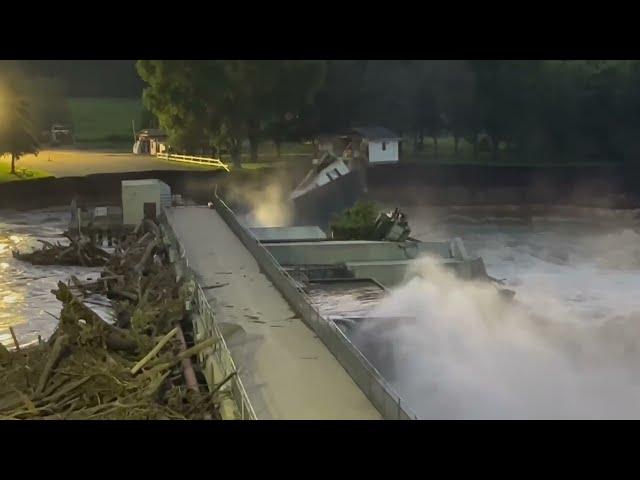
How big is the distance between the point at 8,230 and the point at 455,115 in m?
24.9

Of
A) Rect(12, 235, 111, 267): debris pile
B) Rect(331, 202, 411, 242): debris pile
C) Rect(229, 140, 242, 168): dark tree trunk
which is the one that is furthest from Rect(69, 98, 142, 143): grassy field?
Rect(331, 202, 411, 242): debris pile

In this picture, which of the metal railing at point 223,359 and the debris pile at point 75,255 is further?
the debris pile at point 75,255

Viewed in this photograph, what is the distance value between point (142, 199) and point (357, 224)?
5.83 metres

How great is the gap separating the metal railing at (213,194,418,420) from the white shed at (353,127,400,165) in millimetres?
31325

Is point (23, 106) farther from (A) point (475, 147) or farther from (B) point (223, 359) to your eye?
(B) point (223, 359)

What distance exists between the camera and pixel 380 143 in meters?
47.5

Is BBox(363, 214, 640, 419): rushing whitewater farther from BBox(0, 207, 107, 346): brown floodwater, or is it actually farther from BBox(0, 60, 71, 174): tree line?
BBox(0, 60, 71, 174): tree line

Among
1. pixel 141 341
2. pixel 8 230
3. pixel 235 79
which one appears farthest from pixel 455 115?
pixel 141 341

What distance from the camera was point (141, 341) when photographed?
11469 mm

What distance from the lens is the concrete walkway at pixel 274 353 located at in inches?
340

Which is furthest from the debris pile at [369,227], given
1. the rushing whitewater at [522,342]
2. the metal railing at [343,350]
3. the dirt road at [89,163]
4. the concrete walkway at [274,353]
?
the dirt road at [89,163]

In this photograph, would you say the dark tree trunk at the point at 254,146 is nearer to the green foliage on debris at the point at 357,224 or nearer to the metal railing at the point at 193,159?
the metal railing at the point at 193,159

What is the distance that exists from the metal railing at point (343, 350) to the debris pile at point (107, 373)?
4.28 ft

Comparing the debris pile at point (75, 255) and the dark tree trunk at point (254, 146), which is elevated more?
the dark tree trunk at point (254, 146)
